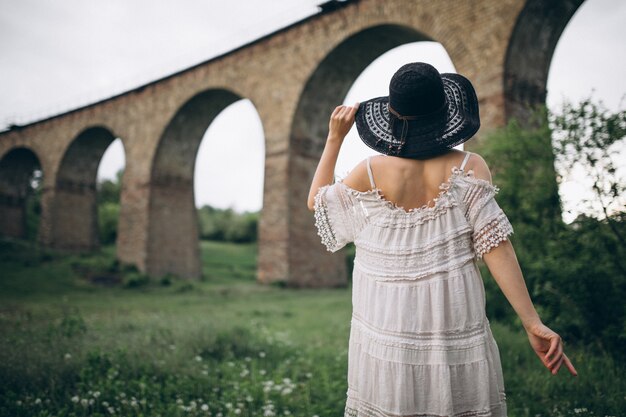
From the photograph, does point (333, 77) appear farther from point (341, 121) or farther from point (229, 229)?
point (229, 229)

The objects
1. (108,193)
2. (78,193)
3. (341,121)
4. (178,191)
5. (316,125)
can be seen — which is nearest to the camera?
(341,121)

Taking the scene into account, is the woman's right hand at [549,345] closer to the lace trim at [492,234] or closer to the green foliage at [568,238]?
the lace trim at [492,234]

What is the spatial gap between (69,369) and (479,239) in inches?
137

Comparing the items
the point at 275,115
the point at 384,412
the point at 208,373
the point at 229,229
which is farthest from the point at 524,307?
the point at 229,229

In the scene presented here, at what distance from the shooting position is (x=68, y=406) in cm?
306

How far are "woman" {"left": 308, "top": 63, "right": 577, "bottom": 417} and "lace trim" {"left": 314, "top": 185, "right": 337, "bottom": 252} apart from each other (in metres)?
Result: 0.11

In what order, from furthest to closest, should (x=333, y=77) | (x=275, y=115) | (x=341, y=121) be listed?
(x=275, y=115) < (x=333, y=77) < (x=341, y=121)

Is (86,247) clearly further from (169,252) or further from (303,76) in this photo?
(303,76)

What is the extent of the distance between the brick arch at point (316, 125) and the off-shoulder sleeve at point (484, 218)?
12.1 metres

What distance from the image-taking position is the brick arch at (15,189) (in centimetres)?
2467

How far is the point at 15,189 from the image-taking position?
84.1 ft

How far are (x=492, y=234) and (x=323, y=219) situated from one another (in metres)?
0.65

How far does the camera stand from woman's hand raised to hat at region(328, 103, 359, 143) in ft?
5.88

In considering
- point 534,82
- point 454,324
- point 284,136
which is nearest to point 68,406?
point 454,324
